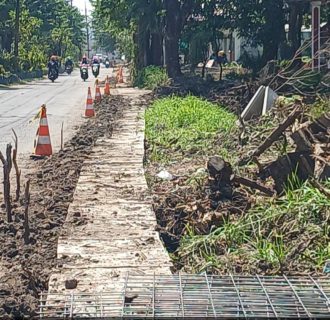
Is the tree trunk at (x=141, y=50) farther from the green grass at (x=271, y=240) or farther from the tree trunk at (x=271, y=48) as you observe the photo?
the green grass at (x=271, y=240)

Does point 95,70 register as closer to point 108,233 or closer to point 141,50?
point 141,50

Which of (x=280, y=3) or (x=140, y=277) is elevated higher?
(x=280, y=3)

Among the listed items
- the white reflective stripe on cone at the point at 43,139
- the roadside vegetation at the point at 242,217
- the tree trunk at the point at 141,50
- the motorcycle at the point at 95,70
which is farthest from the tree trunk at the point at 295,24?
the motorcycle at the point at 95,70

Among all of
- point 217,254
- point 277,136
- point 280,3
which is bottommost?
point 217,254

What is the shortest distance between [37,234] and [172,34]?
24196mm

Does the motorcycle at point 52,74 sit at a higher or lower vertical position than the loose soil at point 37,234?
higher

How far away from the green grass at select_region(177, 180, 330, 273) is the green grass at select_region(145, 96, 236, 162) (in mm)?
4711

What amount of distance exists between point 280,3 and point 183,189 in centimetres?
2052

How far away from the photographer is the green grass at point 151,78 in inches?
1182

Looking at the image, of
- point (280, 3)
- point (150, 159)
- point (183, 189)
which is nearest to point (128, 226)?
point (183, 189)

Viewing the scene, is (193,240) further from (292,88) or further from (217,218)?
(292,88)

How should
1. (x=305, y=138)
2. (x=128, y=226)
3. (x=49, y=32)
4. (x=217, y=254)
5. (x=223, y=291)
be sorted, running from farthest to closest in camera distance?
(x=49, y=32), (x=305, y=138), (x=128, y=226), (x=217, y=254), (x=223, y=291)

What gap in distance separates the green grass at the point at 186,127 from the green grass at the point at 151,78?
36.9 feet

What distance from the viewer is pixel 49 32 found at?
270 feet
